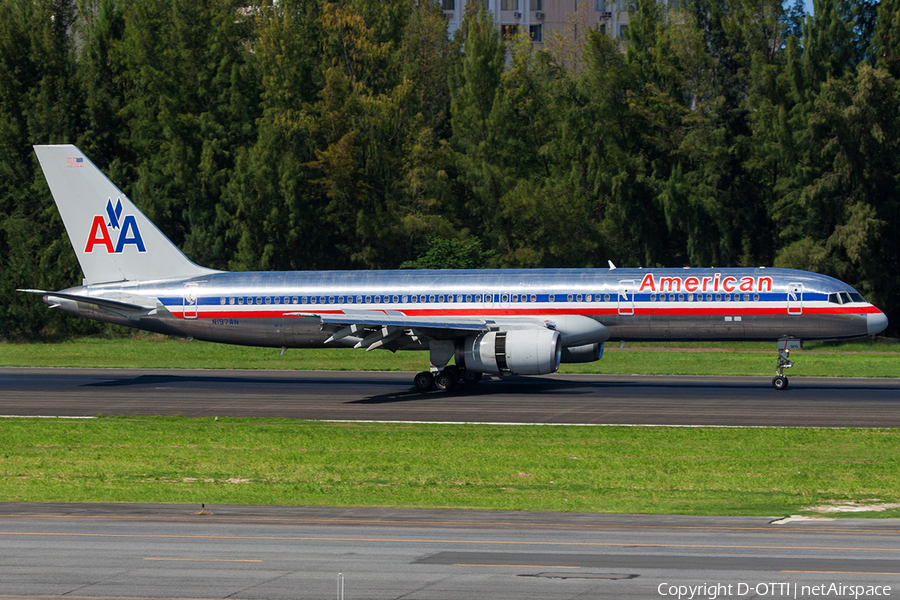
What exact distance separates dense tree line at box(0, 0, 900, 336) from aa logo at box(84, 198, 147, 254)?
25.8 metres

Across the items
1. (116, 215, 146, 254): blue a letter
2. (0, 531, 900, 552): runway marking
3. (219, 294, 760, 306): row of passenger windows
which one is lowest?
→ (0, 531, 900, 552): runway marking

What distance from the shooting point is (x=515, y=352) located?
3344 centimetres

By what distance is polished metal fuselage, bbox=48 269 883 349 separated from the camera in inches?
1371

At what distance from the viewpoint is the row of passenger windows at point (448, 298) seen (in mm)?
35219

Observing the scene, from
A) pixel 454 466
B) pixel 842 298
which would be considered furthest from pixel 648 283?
pixel 454 466

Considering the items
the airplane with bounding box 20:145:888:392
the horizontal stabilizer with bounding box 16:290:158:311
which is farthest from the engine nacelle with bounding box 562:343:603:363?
the horizontal stabilizer with bounding box 16:290:158:311

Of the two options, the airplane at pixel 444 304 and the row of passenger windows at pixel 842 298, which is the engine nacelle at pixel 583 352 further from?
the row of passenger windows at pixel 842 298

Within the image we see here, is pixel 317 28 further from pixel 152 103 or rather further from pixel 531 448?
pixel 531 448

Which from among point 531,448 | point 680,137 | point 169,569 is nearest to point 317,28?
point 680,137

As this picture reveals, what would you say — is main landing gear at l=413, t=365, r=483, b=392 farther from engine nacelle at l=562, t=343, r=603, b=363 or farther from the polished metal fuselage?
engine nacelle at l=562, t=343, r=603, b=363

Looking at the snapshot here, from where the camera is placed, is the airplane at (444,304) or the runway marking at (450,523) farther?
the airplane at (444,304)

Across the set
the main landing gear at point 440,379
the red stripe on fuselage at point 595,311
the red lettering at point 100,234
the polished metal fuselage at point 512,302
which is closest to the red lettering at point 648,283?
the polished metal fuselage at point 512,302

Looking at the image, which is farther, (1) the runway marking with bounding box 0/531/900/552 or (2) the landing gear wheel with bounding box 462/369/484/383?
(2) the landing gear wheel with bounding box 462/369/484/383

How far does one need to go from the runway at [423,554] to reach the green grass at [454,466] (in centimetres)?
151
